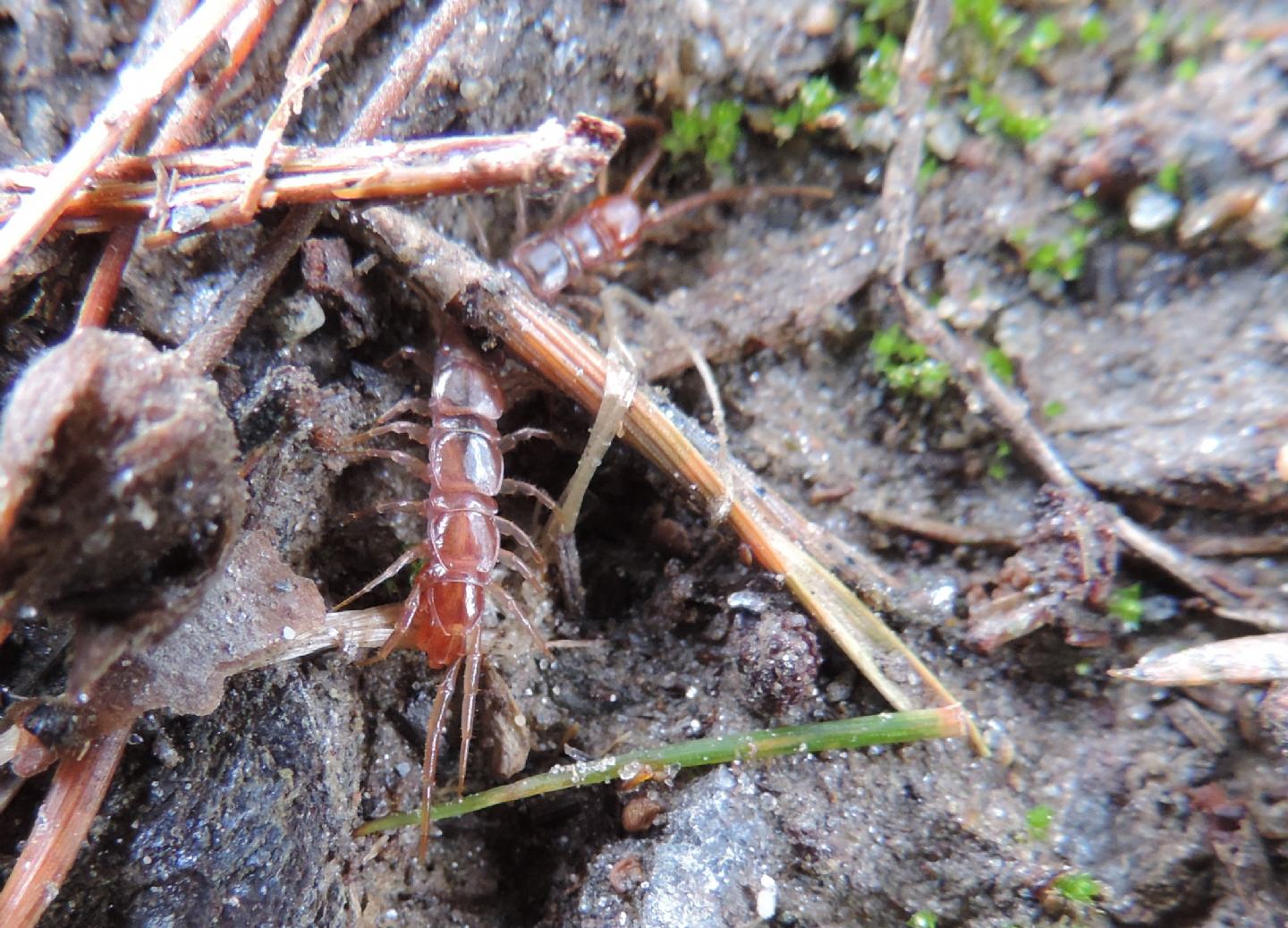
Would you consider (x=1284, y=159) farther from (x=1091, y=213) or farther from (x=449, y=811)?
(x=449, y=811)

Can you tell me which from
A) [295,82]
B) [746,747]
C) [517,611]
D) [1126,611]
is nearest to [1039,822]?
[1126,611]

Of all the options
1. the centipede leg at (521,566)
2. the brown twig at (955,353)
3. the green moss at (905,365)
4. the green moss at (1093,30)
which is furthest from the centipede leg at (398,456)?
the green moss at (1093,30)

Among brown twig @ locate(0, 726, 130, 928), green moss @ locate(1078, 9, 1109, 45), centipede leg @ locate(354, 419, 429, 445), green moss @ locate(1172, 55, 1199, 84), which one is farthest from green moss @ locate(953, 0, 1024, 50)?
brown twig @ locate(0, 726, 130, 928)

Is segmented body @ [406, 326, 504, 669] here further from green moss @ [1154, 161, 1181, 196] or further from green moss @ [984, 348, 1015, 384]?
green moss @ [1154, 161, 1181, 196]

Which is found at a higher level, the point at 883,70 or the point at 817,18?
the point at 817,18

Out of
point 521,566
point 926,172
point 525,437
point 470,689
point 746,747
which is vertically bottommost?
point 746,747

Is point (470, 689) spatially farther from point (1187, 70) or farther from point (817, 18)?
point (1187, 70)
